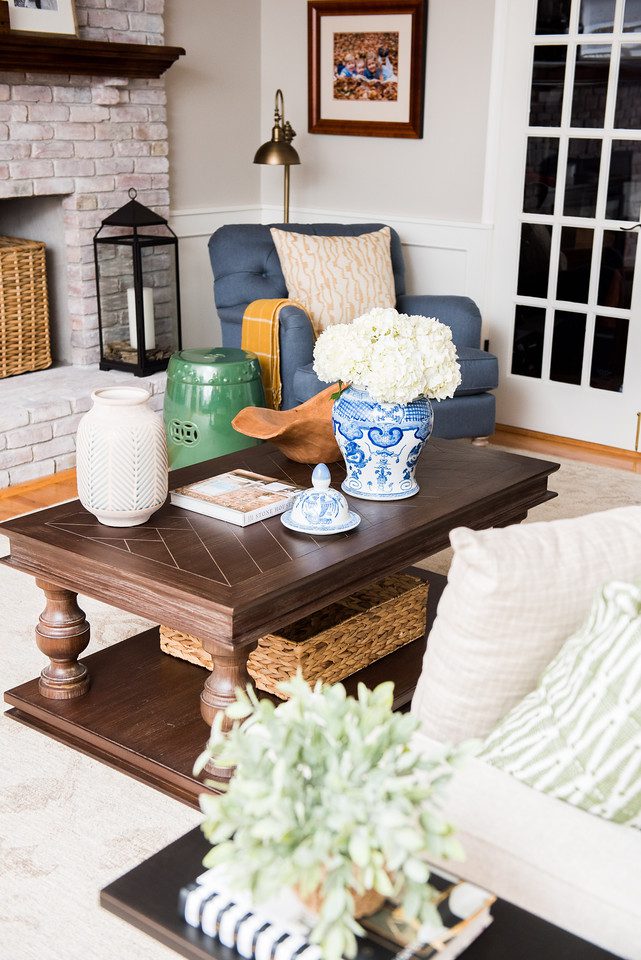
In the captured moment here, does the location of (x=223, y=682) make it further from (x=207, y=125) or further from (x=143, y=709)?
(x=207, y=125)

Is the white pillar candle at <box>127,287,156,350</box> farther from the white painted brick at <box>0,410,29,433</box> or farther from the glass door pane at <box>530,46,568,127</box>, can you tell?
the glass door pane at <box>530,46,568,127</box>

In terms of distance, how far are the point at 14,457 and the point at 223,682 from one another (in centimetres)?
228

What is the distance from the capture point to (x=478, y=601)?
52.5 inches

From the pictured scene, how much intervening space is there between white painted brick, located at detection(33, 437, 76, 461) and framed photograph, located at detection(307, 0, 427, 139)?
6.82ft

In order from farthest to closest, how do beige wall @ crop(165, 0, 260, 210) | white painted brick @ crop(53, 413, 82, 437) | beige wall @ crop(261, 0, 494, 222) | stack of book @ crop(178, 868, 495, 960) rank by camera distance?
beige wall @ crop(165, 0, 260, 210) → beige wall @ crop(261, 0, 494, 222) → white painted brick @ crop(53, 413, 82, 437) → stack of book @ crop(178, 868, 495, 960)

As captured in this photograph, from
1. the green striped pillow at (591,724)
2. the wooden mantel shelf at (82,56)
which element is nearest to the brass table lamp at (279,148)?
the wooden mantel shelf at (82,56)

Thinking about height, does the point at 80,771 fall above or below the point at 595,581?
below

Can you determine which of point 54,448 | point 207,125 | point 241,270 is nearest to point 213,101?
point 207,125

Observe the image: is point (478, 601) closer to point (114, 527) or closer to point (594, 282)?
point (114, 527)

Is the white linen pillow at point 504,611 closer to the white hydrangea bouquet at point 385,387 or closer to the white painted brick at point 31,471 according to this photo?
the white hydrangea bouquet at point 385,387

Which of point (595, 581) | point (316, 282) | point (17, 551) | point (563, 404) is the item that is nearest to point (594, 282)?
point (563, 404)

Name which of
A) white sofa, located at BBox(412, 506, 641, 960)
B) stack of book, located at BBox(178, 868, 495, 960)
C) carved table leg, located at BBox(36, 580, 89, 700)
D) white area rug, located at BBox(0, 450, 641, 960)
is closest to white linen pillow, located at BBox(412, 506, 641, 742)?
white sofa, located at BBox(412, 506, 641, 960)

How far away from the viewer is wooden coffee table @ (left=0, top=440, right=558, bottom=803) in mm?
2041

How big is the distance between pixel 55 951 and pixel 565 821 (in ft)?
3.16
